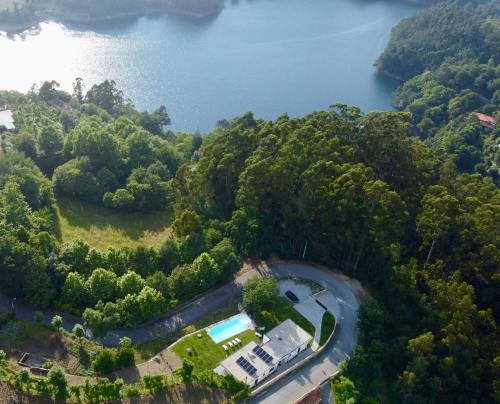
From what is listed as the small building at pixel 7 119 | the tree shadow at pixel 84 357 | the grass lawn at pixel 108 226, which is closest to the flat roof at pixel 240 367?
the tree shadow at pixel 84 357

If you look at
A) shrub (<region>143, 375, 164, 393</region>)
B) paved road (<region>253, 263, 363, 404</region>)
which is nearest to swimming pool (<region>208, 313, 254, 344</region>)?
paved road (<region>253, 263, 363, 404</region>)

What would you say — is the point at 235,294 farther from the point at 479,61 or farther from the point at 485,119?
the point at 479,61

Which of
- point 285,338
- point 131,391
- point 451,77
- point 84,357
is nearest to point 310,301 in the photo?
point 285,338

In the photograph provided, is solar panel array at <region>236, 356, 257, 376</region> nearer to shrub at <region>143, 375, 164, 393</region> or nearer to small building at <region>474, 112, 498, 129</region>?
shrub at <region>143, 375, 164, 393</region>

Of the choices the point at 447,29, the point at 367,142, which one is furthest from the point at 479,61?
the point at 367,142

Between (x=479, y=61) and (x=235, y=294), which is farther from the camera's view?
(x=479, y=61)

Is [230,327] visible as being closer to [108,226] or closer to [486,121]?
[108,226]
